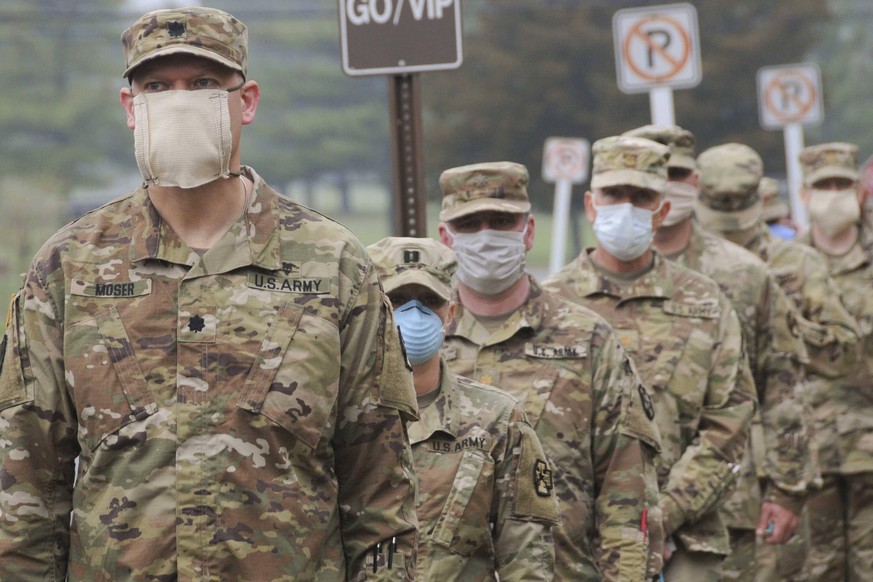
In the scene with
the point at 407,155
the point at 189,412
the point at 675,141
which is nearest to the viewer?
the point at 189,412

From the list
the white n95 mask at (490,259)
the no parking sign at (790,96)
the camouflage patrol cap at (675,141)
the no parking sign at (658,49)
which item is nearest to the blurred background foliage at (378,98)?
the no parking sign at (790,96)

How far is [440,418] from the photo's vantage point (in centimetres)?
602

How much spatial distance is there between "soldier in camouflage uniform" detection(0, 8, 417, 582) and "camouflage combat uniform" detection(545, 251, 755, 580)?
3.47m

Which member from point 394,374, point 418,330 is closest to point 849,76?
point 418,330

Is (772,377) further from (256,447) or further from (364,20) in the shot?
(256,447)

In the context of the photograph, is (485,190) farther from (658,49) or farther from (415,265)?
(658,49)

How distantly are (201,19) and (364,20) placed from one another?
298cm

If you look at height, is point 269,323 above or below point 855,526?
above

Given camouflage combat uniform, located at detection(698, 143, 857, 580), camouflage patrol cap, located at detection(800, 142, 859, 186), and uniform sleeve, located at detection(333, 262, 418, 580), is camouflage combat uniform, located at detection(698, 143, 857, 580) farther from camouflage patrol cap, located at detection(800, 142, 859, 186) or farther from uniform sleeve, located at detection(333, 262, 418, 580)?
uniform sleeve, located at detection(333, 262, 418, 580)

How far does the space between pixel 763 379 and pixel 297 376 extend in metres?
5.16

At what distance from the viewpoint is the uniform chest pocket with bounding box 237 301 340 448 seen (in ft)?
14.6

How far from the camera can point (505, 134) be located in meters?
50.2

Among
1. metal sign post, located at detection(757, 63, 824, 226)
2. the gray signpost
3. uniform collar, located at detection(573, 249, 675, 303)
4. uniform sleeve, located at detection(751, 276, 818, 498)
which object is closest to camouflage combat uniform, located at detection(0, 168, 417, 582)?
the gray signpost

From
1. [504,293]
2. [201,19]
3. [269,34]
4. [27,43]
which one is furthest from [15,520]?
[269,34]
